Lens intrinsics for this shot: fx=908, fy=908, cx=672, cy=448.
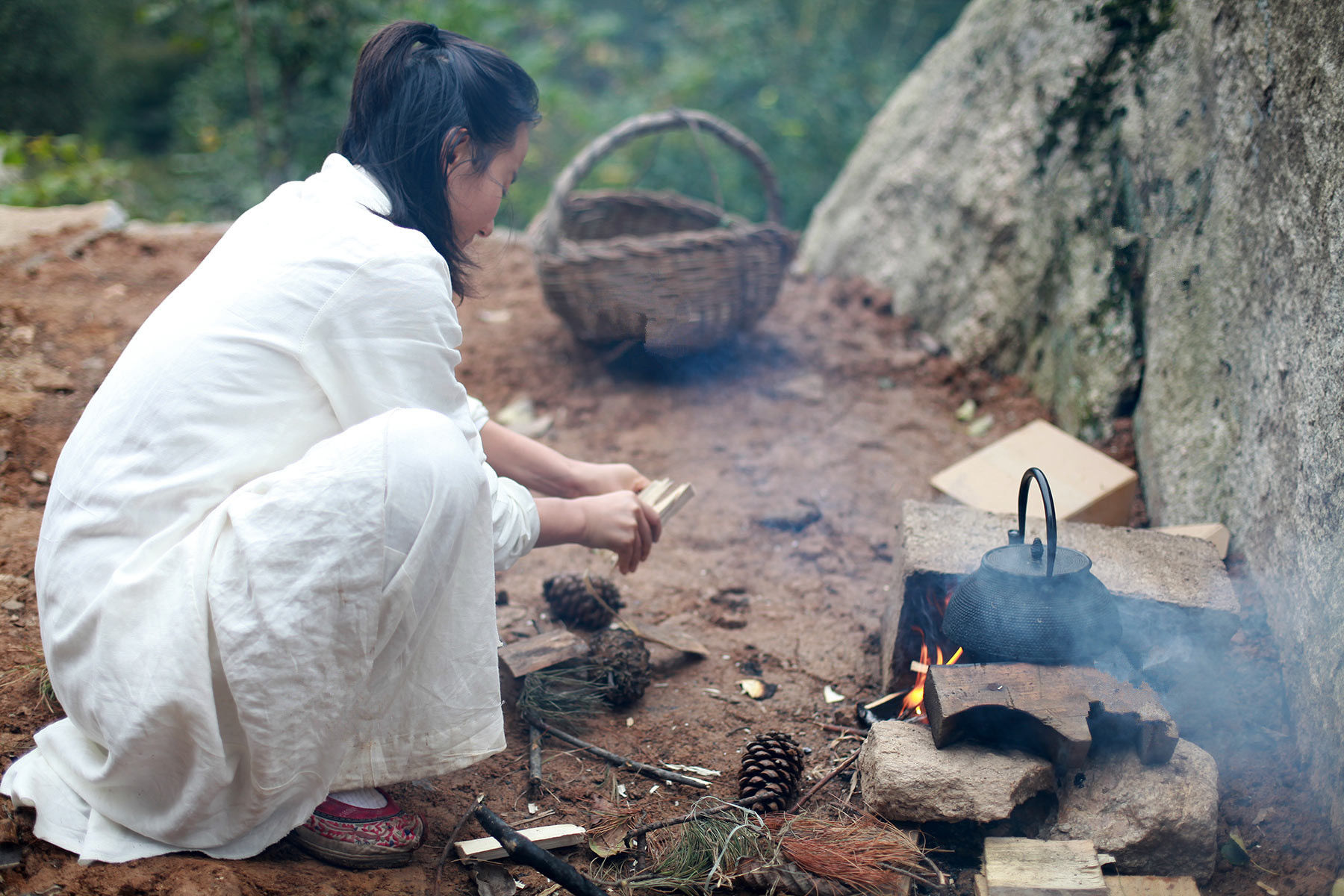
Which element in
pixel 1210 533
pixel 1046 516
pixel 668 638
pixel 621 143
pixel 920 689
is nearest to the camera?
pixel 1046 516

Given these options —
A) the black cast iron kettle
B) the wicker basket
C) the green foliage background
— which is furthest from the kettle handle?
the green foliage background

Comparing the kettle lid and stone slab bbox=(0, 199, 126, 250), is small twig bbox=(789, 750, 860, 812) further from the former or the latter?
stone slab bbox=(0, 199, 126, 250)

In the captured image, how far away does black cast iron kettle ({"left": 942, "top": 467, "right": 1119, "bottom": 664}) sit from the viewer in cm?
203

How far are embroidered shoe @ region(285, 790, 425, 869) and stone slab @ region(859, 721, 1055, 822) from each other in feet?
3.31

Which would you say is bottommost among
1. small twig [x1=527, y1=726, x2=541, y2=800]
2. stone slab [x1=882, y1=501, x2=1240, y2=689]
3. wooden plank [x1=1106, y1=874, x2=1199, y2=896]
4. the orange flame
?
small twig [x1=527, y1=726, x2=541, y2=800]

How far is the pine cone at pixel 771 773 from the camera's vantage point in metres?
2.08

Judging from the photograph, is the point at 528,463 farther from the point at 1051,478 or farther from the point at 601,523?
the point at 1051,478

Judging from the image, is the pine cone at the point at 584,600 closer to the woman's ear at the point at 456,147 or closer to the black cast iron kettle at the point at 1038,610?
the black cast iron kettle at the point at 1038,610

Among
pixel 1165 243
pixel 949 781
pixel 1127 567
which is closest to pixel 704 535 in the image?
pixel 1127 567

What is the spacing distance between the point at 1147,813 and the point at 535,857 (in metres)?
1.26

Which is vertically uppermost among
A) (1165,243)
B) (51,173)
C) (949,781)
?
(1165,243)

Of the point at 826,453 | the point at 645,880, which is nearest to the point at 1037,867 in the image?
the point at 645,880

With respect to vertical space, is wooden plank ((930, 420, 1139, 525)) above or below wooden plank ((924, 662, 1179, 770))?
above

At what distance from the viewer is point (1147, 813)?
1882 mm
